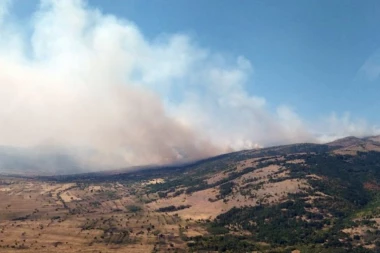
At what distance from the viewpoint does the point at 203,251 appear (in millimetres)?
180500

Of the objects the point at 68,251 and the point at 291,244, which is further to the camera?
the point at 291,244

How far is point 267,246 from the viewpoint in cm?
19012

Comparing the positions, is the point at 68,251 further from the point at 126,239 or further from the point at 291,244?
the point at 291,244

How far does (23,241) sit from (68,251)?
90.3ft

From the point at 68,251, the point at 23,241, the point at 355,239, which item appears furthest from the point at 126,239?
the point at 355,239

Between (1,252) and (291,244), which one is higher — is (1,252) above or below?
above

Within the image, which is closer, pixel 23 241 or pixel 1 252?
pixel 1 252

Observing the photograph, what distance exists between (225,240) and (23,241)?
89807mm

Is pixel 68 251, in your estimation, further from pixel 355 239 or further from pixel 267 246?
→ pixel 355 239

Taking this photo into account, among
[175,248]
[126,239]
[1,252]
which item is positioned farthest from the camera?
[126,239]

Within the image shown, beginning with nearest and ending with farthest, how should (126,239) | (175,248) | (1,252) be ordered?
(1,252), (175,248), (126,239)

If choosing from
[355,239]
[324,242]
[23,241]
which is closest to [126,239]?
[23,241]

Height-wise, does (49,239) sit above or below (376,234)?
above

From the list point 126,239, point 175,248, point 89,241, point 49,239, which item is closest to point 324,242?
point 175,248
